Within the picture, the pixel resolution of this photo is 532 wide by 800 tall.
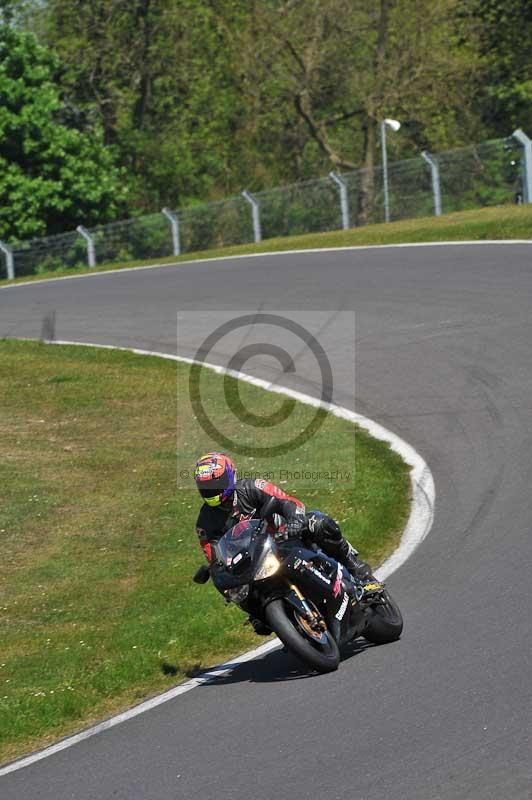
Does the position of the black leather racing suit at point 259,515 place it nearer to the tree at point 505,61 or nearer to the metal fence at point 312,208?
the metal fence at point 312,208

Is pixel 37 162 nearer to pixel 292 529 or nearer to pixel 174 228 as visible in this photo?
pixel 174 228

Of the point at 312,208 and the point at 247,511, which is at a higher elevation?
the point at 247,511

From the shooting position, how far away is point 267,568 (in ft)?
26.4

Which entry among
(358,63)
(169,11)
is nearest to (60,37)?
(169,11)

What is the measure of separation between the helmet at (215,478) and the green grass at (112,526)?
149 centimetres

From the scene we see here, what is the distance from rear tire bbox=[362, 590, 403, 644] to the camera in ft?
28.2

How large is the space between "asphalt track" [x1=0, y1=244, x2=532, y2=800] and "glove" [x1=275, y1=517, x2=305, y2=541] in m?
0.95

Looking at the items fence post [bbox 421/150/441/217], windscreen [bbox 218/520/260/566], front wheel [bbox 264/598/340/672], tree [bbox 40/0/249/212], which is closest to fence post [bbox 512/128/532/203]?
fence post [bbox 421/150/441/217]

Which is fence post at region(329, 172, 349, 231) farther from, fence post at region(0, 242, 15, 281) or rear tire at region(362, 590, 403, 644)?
rear tire at region(362, 590, 403, 644)

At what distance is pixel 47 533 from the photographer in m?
12.8

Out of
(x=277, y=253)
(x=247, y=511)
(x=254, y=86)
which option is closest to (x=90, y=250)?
(x=277, y=253)

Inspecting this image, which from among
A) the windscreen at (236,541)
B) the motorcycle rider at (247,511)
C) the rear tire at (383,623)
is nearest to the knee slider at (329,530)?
the motorcycle rider at (247,511)

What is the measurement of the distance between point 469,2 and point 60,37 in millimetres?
17015

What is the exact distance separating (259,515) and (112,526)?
4.79 meters
